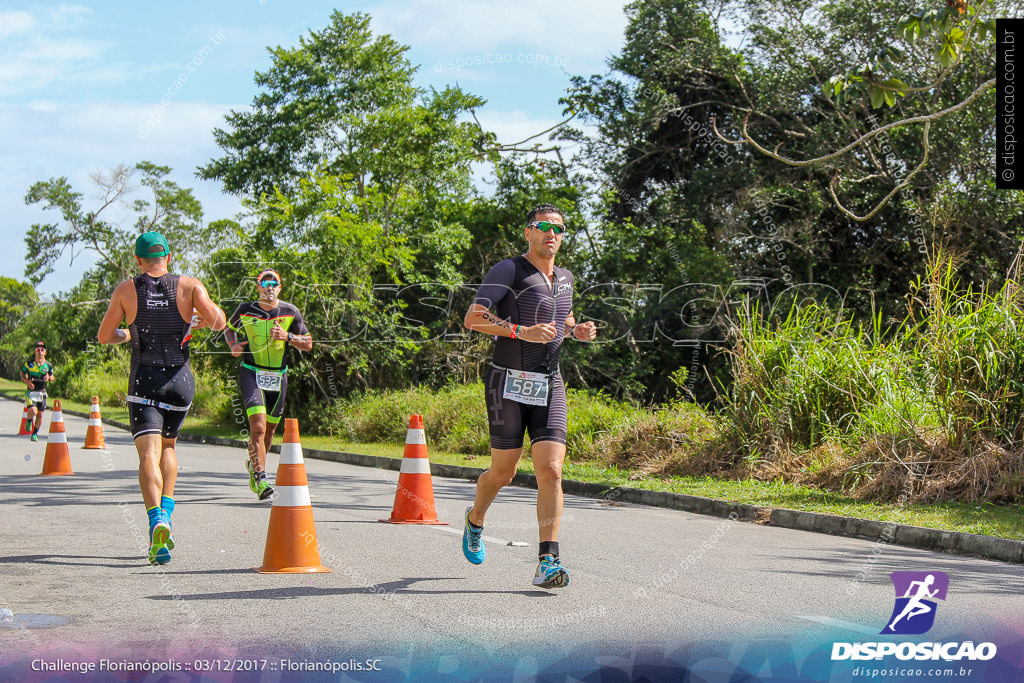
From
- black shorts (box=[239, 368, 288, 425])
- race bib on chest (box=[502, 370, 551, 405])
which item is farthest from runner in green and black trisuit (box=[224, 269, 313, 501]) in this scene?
race bib on chest (box=[502, 370, 551, 405])

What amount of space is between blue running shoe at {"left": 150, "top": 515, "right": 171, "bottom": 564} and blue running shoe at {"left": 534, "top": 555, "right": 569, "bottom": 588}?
2.36m

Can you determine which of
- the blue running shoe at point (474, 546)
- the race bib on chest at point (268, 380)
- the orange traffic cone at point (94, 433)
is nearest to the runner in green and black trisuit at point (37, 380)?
the orange traffic cone at point (94, 433)

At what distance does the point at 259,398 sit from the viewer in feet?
33.3

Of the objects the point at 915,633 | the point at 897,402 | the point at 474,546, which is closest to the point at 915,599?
the point at 915,633

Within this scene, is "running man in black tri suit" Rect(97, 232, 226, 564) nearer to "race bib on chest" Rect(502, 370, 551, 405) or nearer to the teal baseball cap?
the teal baseball cap

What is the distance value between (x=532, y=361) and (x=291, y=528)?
1902mm

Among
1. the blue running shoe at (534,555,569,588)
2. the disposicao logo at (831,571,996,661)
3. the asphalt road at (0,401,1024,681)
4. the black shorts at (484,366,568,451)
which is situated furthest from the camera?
the black shorts at (484,366,568,451)

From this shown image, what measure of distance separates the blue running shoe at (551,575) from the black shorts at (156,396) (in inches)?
99.9

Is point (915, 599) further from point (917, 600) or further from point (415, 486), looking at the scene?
point (415, 486)

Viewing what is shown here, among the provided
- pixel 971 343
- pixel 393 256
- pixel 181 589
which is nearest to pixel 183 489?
pixel 181 589

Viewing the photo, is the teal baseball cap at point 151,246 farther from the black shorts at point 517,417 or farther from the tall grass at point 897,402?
the tall grass at point 897,402

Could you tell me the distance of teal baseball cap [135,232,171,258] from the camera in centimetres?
666

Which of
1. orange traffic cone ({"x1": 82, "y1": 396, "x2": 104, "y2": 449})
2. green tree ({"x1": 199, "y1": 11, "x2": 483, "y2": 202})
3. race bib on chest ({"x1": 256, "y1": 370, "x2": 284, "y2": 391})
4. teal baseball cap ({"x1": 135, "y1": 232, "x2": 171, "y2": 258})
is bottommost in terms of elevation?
orange traffic cone ({"x1": 82, "y1": 396, "x2": 104, "y2": 449})

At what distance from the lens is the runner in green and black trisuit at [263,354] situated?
1004 centimetres
